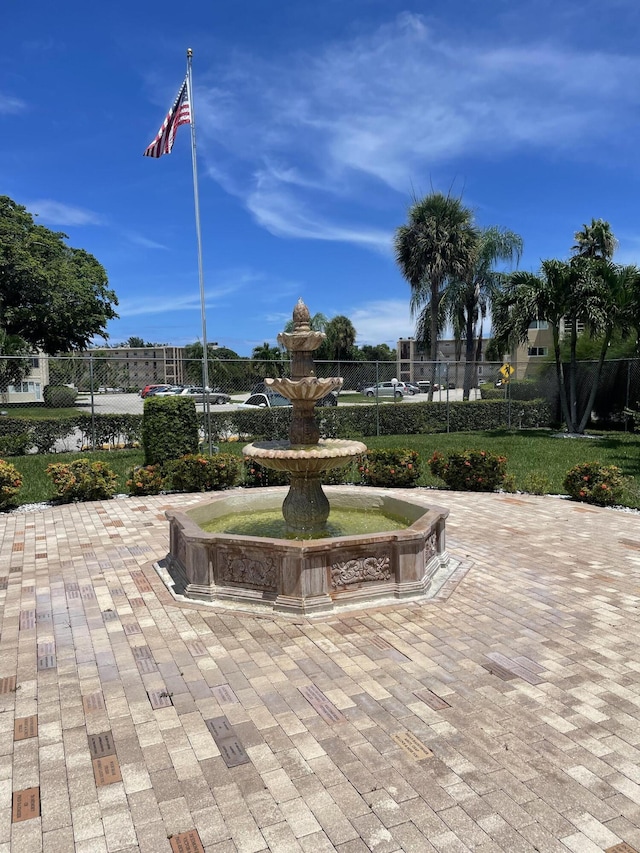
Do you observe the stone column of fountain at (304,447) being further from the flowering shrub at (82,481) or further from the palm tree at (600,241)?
the palm tree at (600,241)

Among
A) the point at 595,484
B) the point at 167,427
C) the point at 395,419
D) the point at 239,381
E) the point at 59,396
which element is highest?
the point at 239,381

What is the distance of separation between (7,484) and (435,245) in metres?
22.1

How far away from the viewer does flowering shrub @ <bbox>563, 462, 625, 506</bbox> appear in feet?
31.9

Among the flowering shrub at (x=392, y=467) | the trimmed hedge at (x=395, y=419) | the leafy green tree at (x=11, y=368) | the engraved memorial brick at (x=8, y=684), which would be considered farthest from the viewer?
the trimmed hedge at (x=395, y=419)

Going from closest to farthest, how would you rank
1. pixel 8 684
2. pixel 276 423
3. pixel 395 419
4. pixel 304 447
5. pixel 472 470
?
pixel 8 684 → pixel 304 447 → pixel 472 470 → pixel 276 423 → pixel 395 419

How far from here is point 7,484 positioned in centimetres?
950

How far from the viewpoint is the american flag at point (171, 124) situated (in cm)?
1328

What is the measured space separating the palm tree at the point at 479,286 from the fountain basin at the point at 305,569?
24.5 metres

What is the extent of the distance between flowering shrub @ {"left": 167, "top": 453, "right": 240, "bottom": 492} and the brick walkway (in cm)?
500

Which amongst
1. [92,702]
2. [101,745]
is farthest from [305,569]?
[101,745]

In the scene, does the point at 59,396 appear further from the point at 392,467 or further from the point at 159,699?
the point at 159,699

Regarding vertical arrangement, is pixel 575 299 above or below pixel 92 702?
above

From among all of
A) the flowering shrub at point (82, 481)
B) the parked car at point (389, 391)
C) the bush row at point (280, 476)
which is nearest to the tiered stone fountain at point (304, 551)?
the flowering shrub at point (82, 481)

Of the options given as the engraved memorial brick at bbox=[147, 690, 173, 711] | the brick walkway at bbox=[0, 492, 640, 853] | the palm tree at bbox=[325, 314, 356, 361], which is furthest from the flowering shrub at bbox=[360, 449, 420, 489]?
the palm tree at bbox=[325, 314, 356, 361]
